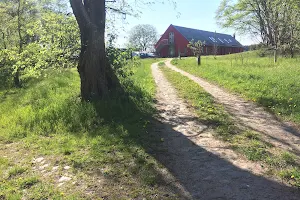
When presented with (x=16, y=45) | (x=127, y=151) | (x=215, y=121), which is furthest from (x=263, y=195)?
(x=16, y=45)

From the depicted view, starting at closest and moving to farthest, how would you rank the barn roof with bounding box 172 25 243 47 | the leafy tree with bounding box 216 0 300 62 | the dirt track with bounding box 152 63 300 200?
the dirt track with bounding box 152 63 300 200 < the leafy tree with bounding box 216 0 300 62 < the barn roof with bounding box 172 25 243 47

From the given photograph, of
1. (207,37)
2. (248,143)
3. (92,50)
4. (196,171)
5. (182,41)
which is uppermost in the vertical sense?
(207,37)

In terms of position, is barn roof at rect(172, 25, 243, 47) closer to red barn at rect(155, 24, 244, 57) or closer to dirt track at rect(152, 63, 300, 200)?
red barn at rect(155, 24, 244, 57)

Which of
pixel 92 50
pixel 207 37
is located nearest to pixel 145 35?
pixel 207 37

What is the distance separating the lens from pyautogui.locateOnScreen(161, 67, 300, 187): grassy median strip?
4133 mm

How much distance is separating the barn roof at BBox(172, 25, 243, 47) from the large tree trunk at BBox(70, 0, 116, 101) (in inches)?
1856

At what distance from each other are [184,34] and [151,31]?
23.5 metres

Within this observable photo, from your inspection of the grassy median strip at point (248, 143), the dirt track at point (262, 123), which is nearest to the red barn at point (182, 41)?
the dirt track at point (262, 123)

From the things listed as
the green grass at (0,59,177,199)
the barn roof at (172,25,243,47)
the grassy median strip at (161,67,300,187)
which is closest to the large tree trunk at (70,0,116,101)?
the green grass at (0,59,177,199)

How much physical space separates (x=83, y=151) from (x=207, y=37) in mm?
58488

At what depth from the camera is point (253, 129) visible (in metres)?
6.04

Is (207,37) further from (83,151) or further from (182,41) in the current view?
(83,151)

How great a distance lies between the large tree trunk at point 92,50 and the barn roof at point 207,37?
1856 inches

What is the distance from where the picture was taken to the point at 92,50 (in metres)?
8.01
